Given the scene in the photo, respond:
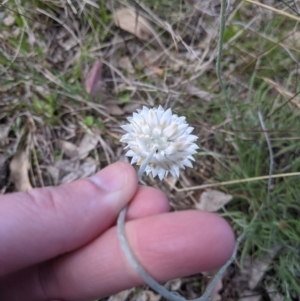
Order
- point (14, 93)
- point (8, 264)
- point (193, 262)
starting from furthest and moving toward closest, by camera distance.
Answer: point (14, 93)
point (8, 264)
point (193, 262)

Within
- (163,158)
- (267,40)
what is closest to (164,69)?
(267,40)

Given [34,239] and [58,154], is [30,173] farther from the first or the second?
[34,239]

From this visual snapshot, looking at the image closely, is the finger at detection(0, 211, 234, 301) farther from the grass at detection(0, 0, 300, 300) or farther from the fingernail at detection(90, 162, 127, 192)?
the grass at detection(0, 0, 300, 300)

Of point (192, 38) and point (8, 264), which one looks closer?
point (8, 264)

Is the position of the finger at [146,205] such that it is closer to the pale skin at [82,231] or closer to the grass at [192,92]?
the pale skin at [82,231]

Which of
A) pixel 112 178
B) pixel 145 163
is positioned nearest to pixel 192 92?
pixel 112 178

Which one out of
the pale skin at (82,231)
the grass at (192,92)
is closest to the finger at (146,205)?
the pale skin at (82,231)
